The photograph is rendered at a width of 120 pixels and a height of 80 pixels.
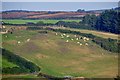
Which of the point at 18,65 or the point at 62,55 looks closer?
the point at 18,65

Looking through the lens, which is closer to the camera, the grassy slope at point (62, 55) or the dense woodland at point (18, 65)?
the dense woodland at point (18, 65)

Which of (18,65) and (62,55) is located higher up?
(62,55)

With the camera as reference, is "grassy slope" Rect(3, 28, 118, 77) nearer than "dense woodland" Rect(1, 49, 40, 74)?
No

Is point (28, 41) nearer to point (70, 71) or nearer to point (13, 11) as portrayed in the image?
point (70, 71)

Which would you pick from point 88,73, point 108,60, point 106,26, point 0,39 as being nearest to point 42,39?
point 0,39
